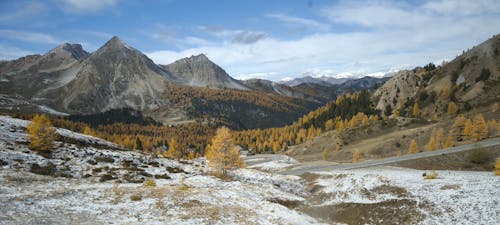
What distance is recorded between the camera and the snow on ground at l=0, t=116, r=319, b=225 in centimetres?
2334

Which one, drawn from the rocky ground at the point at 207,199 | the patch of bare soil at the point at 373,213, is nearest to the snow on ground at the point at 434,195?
the rocky ground at the point at 207,199

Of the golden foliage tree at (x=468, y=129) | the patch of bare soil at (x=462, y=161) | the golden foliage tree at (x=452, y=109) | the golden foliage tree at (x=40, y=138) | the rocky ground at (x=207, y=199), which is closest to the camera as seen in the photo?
the rocky ground at (x=207, y=199)

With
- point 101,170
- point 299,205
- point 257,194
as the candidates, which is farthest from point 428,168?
point 101,170

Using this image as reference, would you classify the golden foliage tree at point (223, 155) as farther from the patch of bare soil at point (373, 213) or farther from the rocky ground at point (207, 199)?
the patch of bare soil at point (373, 213)

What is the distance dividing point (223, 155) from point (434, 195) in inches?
1415

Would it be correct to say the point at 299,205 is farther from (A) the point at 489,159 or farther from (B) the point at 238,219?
(A) the point at 489,159

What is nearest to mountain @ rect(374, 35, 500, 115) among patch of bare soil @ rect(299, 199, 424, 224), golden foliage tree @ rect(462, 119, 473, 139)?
golden foliage tree @ rect(462, 119, 473, 139)

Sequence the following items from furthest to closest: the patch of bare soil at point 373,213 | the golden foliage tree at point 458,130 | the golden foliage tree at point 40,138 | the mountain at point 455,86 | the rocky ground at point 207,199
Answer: the mountain at point 455,86 < the golden foliage tree at point 458,130 < the golden foliage tree at point 40,138 < the patch of bare soil at point 373,213 < the rocky ground at point 207,199

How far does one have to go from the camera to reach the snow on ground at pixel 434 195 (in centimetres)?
2380

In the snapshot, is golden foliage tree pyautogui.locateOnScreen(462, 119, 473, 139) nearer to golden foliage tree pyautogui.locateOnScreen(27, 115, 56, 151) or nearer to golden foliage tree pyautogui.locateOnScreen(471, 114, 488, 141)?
golden foliage tree pyautogui.locateOnScreen(471, 114, 488, 141)

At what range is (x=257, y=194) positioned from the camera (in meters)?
39.2

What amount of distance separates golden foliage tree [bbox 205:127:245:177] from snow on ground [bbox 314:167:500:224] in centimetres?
1963

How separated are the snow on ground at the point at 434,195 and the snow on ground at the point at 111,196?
7.03 meters

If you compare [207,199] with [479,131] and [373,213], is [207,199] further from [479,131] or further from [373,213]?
[479,131]
